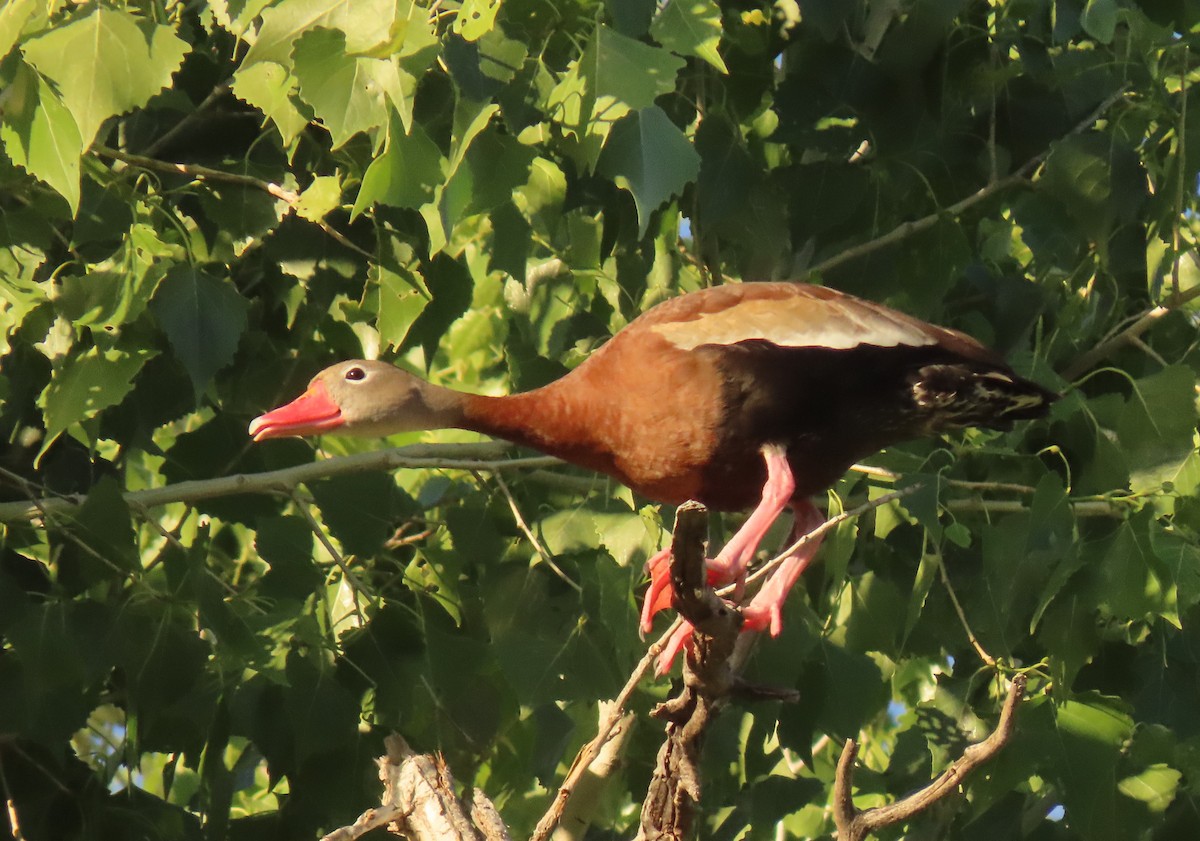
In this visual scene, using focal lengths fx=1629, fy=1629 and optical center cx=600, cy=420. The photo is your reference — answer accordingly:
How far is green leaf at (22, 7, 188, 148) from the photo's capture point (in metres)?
3.31

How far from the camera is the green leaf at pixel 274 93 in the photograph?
3.63 meters

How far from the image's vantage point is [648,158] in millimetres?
3461

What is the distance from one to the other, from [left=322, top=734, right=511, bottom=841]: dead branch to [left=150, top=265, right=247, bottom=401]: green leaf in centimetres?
125

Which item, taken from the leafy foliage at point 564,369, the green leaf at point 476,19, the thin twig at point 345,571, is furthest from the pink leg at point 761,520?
the green leaf at point 476,19

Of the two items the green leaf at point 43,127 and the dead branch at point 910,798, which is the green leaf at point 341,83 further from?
the dead branch at point 910,798

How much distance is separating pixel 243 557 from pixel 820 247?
2.27 m

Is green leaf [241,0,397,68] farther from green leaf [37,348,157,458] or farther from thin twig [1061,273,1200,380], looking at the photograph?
thin twig [1061,273,1200,380]

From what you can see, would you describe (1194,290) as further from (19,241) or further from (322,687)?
(19,241)

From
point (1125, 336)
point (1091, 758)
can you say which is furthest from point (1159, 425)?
point (1091, 758)

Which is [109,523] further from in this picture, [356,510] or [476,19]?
[476,19]

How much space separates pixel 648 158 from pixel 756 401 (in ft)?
2.38

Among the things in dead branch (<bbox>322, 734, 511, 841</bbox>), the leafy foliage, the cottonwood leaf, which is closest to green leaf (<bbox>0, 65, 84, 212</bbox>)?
the leafy foliage

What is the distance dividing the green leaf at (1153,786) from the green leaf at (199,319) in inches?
98.1

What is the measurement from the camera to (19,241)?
416cm
